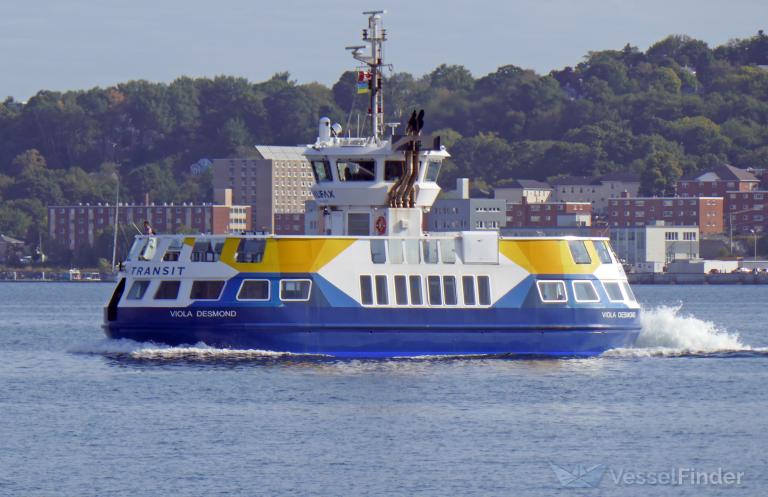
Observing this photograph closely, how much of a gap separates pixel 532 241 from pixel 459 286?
8.95 feet

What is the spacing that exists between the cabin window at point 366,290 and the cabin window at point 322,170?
4.68 metres

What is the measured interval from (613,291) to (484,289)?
4.06m

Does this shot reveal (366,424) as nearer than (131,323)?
Yes

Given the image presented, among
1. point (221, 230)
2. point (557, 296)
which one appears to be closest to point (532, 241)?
point (557, 296)

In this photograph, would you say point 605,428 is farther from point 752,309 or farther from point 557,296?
point 752,309

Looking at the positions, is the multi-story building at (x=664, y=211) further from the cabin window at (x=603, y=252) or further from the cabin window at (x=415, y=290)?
the cabin window at (x=415, y=290)

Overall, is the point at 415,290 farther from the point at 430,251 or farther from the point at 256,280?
the point at 256,280

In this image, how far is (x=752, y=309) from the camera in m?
105

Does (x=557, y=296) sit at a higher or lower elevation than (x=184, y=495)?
higher

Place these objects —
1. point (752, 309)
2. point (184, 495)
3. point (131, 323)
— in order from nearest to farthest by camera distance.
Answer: point (184, 495) < point (131, 323) < point (752, 309)

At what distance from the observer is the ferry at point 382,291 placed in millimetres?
49156

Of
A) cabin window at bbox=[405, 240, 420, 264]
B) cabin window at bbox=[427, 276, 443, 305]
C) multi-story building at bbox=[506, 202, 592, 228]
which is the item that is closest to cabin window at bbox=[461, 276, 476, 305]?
cabin window at bbox=[427, 276, 443, 305]

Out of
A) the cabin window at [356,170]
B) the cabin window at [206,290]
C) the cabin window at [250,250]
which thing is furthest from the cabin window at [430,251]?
the cabin window at [206,290]

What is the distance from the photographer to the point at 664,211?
196875 mm
